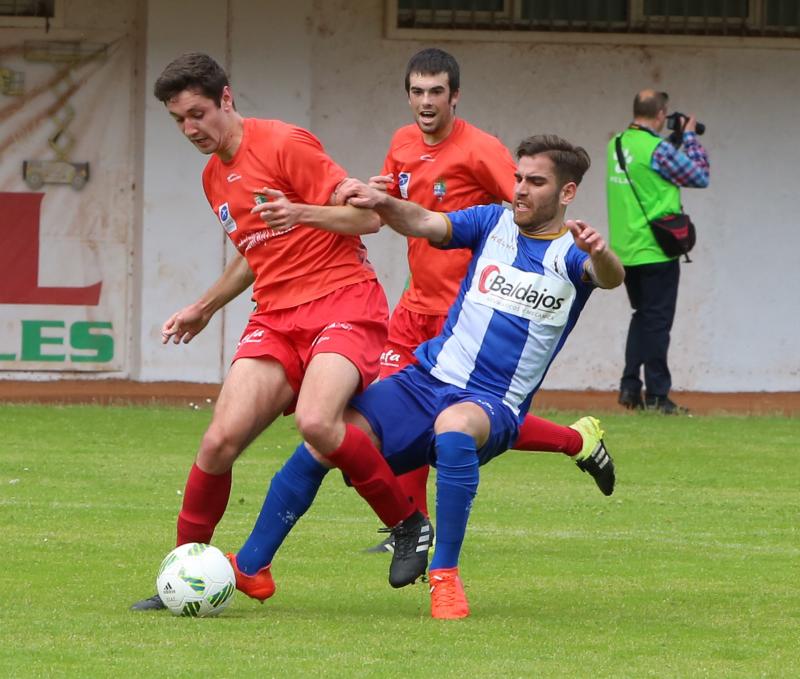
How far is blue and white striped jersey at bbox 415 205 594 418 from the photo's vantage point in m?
6.50

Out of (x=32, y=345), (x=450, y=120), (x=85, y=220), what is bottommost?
(x=32, y=345)

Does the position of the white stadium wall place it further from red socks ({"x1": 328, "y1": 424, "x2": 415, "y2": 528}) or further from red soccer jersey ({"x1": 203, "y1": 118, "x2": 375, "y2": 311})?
red socks ({"x1": 328, "y1": 424, "x2": 415, "y2": 528})

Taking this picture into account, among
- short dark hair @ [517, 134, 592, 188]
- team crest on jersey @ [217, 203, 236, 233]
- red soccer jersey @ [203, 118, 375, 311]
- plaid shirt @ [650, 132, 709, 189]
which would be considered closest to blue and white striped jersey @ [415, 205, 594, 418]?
short dark hair @ [517, 134, 592, 188]

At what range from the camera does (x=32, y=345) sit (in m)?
15.3

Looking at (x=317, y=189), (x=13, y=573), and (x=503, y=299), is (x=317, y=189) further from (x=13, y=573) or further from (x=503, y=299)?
(x=13, y=573)

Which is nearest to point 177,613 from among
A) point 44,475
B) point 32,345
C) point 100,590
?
point 100,590

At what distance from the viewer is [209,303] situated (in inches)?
277

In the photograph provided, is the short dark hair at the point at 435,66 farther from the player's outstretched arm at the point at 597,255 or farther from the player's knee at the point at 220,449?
the player's knee at the point at 220,449

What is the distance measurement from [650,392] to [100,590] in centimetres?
768

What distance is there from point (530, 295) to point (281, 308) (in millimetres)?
916

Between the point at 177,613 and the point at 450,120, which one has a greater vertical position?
the point at 450,120

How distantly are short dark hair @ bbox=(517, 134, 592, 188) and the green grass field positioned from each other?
1.50 m

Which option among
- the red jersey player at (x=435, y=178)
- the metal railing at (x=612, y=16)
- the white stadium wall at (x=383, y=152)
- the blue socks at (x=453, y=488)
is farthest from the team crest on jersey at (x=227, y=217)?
the metal railing at (x=612, y=16)

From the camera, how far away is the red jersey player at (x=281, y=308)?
20.8 ft
